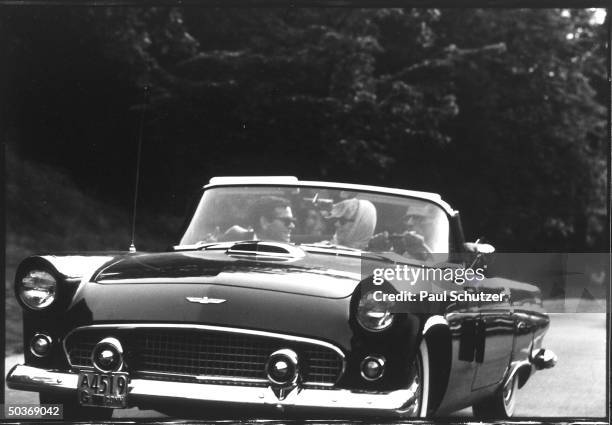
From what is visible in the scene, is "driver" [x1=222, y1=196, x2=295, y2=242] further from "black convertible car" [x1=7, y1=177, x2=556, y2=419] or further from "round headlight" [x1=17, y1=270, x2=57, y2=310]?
"round headlight" [x1=17, y1=270, x2=57, y2=310]

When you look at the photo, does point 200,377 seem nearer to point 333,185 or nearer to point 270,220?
point 270,220

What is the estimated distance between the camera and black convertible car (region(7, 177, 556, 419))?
3961 millimetres

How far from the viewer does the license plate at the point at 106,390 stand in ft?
13.1

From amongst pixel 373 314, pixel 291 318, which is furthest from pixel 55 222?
pixel 373 314

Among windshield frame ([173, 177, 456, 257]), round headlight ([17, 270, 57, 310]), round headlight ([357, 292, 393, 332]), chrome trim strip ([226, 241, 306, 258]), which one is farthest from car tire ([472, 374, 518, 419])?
round headlight ([17, 270, 57, 310])

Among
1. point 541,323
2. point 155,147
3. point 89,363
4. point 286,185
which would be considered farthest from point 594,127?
point 89,363

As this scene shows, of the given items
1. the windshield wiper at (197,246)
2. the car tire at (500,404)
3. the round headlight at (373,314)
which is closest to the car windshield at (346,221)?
the windshield wiper at (197,246)

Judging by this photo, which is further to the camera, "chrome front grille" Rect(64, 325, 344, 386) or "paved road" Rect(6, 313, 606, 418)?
"paved road" Rect(6, 313, 606, 418)

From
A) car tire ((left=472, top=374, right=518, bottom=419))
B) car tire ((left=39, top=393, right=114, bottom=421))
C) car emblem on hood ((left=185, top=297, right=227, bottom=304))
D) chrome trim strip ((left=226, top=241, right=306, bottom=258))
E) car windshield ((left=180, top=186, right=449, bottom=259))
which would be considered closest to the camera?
car emblem on hood ((left=185, top=297, right=227, bottom=304))

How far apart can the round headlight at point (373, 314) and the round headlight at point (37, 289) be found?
128 centimetres

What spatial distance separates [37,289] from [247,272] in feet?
2.97

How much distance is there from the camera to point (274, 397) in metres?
3.92

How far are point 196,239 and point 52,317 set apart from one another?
0.87 metres

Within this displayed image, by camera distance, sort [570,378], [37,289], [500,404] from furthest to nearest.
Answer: [500,404] < [570,378] < [37,289]
